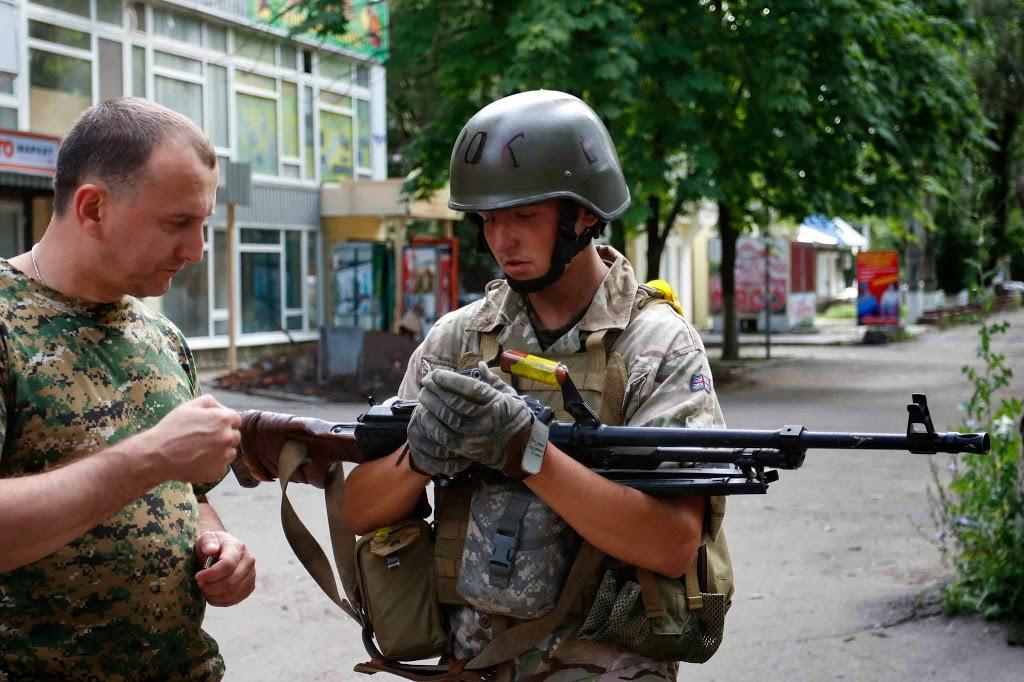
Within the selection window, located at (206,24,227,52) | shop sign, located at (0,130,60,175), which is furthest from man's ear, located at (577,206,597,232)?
window, located at (206,24,227,52)

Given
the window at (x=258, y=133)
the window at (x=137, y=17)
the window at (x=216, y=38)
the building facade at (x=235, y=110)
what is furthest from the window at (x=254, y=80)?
the window at (x=137, y=17)

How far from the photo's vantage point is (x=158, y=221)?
225cm

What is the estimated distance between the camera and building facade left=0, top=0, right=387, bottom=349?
18359mm

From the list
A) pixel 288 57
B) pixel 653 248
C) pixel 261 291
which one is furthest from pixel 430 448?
pixel 288 57

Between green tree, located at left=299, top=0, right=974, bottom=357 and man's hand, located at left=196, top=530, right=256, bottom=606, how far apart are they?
11.1 meters

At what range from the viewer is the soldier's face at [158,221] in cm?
222

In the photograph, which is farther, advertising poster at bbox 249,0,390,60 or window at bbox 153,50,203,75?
window at bbox 153,50,203,75

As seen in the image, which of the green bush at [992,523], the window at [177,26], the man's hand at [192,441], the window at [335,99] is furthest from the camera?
the window at [335,99]

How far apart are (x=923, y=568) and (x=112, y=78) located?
1660 centimetres

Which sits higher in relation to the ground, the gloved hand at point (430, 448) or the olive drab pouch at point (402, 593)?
the gloved hand at point (430, 448)

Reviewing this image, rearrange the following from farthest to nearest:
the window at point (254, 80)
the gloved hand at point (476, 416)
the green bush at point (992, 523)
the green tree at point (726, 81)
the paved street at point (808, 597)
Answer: the window at point (254, 80) < the green tree at point (726, 81) < the green bush at point (992, 523) < the paved street at point (808, 597) < the gloved hand at point (476, 416)

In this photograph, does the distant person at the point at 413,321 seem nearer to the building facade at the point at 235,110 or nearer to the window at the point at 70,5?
the building facade at the point at 235,110

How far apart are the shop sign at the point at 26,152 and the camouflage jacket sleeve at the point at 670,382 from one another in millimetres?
14631

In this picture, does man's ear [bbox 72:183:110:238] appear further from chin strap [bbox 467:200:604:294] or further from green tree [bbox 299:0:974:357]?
green tree [bbox 299:0:974:357]
